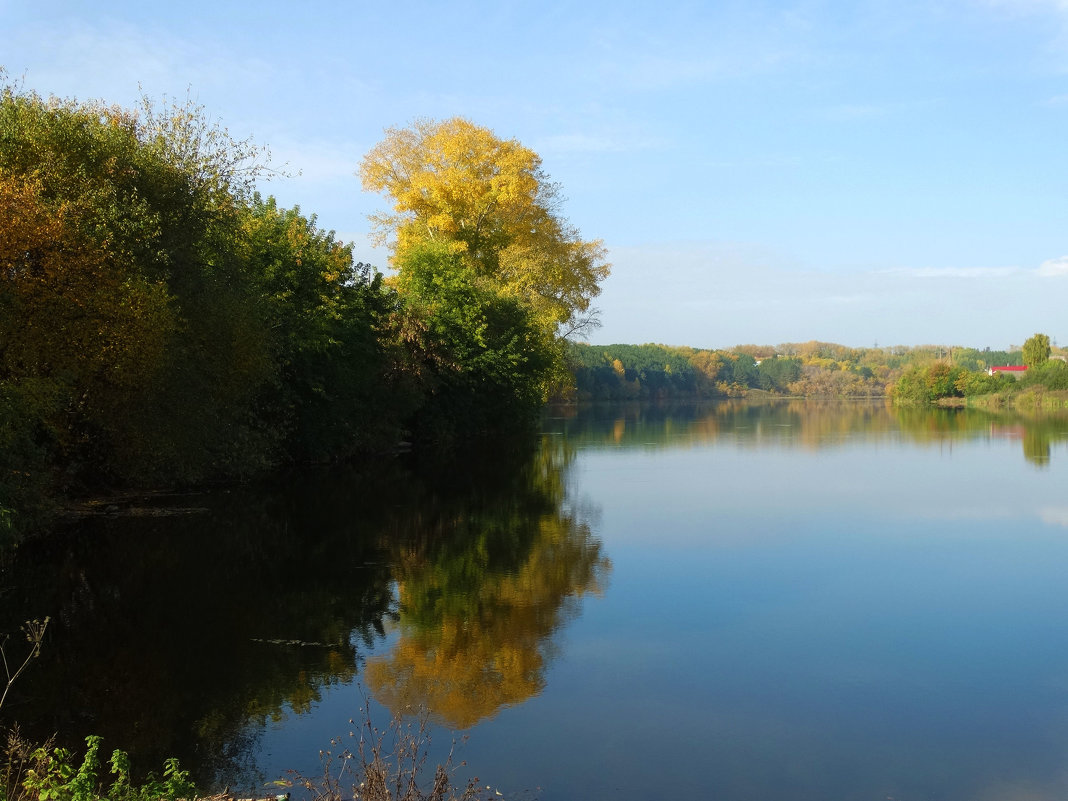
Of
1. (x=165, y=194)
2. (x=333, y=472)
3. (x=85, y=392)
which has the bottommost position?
(x=333, y=472)

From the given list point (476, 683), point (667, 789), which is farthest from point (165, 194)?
point (667, 789)

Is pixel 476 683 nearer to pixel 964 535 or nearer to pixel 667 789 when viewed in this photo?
pixel 667 789

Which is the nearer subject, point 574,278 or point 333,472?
point 333,472

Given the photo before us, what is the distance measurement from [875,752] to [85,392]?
1413 cm

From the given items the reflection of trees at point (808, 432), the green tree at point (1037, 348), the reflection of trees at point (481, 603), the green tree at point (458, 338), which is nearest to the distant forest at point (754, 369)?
the green tree at point (1037, 348)

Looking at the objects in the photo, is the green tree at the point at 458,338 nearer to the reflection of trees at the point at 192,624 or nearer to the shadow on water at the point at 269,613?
the shadow on water at the point at 269,613

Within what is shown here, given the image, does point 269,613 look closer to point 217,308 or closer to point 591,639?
point 591,639

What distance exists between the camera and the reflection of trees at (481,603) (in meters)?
7.93

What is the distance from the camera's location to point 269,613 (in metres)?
10.6

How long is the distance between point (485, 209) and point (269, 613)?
28716mm

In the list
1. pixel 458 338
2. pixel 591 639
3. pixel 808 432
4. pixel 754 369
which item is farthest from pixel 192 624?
pixel 754 369

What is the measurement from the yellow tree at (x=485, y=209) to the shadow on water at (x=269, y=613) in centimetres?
2030

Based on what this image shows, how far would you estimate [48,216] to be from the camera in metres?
13.9

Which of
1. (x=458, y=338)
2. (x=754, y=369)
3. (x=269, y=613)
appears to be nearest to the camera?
(x=269, y=613)
